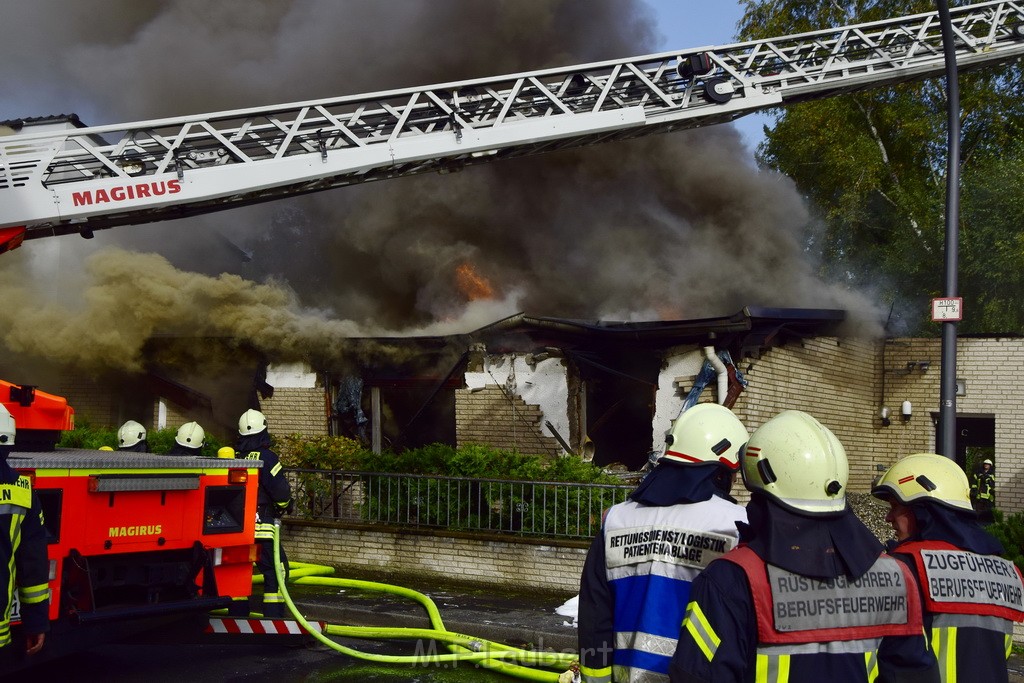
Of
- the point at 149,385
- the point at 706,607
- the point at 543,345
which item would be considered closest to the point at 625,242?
the point at 543,345

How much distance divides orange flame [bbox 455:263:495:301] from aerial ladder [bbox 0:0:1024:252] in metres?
5.28

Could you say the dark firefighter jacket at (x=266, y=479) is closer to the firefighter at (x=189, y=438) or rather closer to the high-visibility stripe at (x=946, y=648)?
the firefighter at (x=189, y=438)

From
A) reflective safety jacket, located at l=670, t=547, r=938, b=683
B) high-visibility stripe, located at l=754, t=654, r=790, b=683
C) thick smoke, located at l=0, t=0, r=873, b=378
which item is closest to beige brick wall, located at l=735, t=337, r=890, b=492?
thick smoke, located at l=0, t=0, r=873, b=378

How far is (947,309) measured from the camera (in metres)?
8.02

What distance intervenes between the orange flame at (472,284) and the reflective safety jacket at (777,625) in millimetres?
12869

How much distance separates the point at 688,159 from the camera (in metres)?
16.2

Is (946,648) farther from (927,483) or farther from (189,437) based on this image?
(189,437)

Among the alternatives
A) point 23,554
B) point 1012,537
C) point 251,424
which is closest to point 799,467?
point 23,554

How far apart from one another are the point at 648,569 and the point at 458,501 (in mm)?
7287

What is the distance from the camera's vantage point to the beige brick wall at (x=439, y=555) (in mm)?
9555

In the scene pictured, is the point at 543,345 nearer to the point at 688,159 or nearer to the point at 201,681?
the point at 688,159

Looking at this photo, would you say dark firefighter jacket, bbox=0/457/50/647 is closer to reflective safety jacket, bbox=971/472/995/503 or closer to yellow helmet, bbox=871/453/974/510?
yellow helmet, bbox=871/453/974/510

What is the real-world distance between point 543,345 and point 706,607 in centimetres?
1044

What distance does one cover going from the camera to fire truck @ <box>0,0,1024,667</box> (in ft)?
19.1
